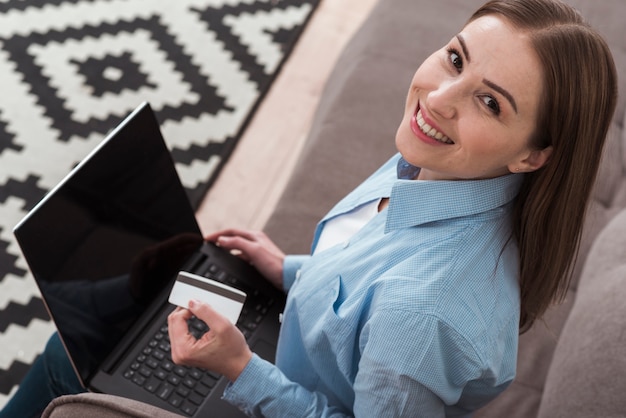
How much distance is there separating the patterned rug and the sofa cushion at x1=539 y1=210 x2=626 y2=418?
1147 mm

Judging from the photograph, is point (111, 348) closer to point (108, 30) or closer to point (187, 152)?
point (187, 152)

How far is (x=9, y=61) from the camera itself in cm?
246

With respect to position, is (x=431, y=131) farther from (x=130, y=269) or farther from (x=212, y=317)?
(x=130, y=269)

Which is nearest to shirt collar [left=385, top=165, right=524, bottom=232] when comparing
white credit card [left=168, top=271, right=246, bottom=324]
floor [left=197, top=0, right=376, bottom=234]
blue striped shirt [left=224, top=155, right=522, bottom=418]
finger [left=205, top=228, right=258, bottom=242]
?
blue striped shirt [left=224, top=155, right=522, bottom=418]

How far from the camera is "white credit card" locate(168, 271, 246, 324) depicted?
45.3 inches

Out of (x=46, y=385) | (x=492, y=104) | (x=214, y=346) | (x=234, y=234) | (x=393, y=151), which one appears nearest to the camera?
(x=492, y=104)

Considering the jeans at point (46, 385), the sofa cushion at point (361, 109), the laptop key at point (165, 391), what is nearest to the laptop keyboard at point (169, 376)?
the laptop key at point (165, 391)

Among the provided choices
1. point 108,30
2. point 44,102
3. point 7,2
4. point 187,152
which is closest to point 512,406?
point 187,152

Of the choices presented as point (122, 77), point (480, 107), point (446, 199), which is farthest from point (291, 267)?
point (122, 77)

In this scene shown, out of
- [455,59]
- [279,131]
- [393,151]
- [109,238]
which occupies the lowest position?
[279,131]

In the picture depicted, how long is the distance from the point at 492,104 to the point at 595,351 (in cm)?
54

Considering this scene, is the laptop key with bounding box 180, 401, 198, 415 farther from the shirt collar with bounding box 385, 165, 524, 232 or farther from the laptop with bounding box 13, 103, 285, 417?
the shirt collar with bounding box 385, 165, 524, 232

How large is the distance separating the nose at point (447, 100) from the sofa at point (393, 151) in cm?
14

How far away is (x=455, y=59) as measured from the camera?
1009 millimetres
